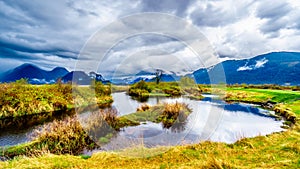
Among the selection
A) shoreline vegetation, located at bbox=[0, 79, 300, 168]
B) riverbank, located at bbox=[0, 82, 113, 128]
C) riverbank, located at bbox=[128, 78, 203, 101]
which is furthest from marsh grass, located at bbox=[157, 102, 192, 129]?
riverbank, located at bbox=[128, 78, 203, 101]

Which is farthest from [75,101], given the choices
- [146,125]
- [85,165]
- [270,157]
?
[270,157]

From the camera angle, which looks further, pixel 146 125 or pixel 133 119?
pixel 133 119

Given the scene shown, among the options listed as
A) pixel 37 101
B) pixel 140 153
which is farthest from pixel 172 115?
pixel 37 101

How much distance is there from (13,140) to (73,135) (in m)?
4.64

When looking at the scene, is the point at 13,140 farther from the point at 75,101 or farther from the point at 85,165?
the point at 75,101

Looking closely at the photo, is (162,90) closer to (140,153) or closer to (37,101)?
(37,101)

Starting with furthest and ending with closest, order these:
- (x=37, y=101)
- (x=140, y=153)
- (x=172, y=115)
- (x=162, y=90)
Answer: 1. (x=162, y=90)
2. (x=37, y=101)
3. (x=172, y=115)
4. (x=140, y=153)

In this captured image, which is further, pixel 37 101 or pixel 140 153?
pixel 37 101

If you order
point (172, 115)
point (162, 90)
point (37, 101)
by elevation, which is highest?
point (162, 90)

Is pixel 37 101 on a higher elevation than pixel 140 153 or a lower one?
higher

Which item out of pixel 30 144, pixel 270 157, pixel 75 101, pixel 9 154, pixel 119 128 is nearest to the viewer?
pixel 270 157

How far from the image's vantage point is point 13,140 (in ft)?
45.0

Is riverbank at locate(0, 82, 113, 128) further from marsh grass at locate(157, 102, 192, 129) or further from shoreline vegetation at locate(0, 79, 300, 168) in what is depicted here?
marsh grass at locate(157, 102, 192, 129)

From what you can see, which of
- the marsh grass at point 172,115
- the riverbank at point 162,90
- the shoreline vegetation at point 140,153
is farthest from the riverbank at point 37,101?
the riverbank at point 162,90
